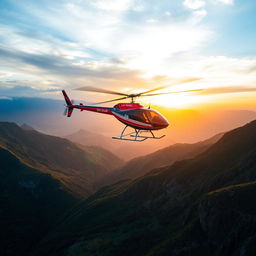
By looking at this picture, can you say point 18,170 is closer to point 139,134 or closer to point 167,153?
point 167,153

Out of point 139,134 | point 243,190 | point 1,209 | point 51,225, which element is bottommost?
point 51,225

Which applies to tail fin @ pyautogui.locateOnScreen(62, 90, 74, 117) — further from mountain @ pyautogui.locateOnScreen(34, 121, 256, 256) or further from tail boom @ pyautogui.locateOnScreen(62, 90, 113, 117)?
mountain @ pyautogui.locateOnScreen(34, 121, 256, 256)

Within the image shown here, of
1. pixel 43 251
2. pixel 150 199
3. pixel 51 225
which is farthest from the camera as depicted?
pixel 51 225

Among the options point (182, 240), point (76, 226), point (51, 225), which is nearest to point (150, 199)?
point (76, 226)

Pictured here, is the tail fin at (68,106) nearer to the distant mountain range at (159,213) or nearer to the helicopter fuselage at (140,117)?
the helicopter fuselage at (140,117)

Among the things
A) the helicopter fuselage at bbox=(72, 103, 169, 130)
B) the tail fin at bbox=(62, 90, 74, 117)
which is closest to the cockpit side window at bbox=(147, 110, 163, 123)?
the helicopter fuselage at bbox=(72, 103, 169, 130)

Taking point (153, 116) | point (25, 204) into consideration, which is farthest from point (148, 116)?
point (25, 204)

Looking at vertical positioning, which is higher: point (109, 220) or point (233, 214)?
point (233, 214)
